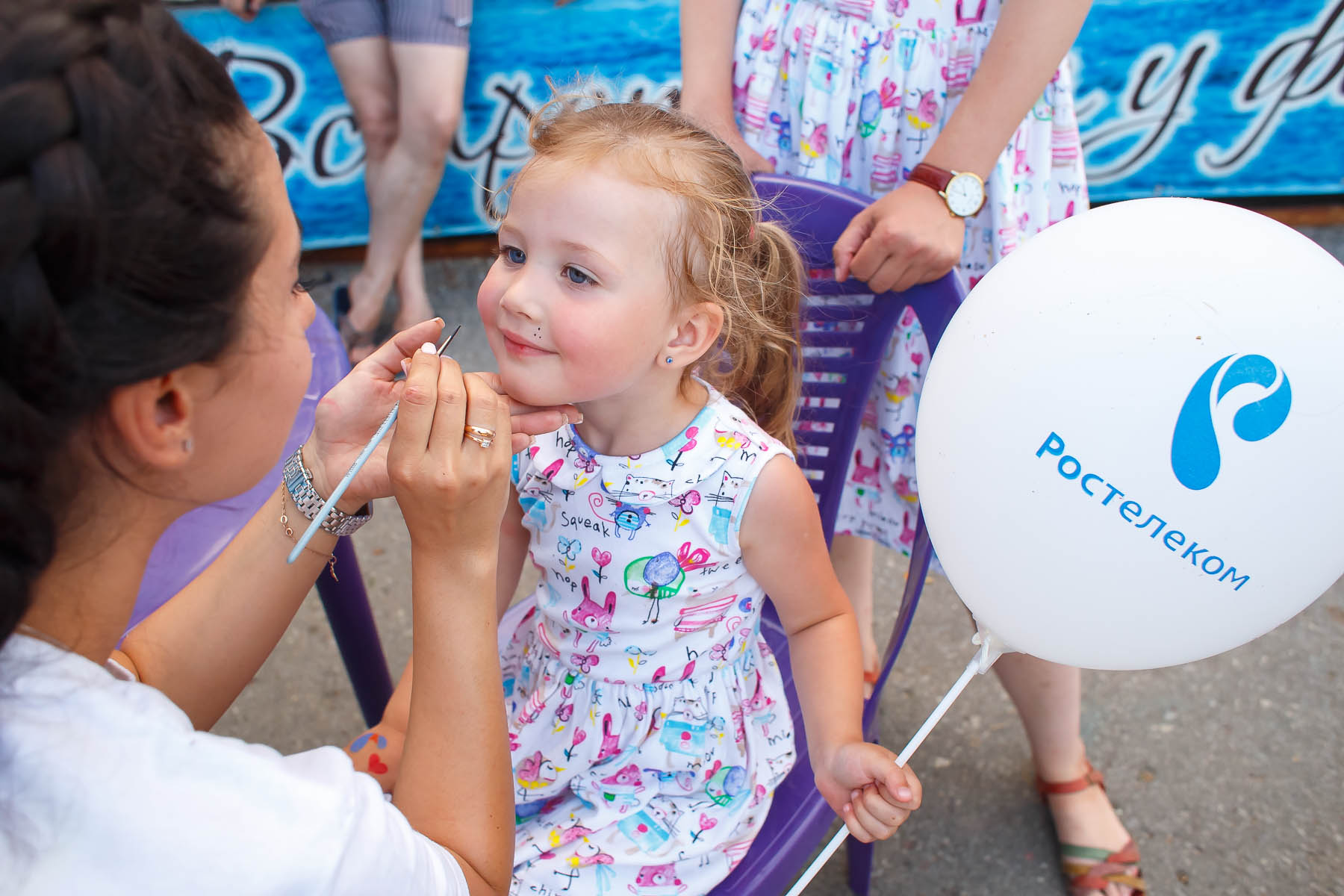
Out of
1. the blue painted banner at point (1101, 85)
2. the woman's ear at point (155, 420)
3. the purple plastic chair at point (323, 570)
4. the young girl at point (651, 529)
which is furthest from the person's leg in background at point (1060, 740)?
the blue painted banner at point (1101, 85)

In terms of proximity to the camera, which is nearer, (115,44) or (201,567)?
(115,44)

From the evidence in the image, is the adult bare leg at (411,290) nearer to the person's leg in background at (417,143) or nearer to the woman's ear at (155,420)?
the person's leg in background at (417,143)

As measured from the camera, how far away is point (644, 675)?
3.80 feet

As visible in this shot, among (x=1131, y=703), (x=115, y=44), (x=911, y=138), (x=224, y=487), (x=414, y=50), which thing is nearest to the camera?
(x=115, y=44)

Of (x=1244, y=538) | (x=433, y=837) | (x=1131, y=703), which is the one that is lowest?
(x=1131, y=703)

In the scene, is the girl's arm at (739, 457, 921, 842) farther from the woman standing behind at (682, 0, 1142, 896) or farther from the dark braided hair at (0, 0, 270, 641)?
the dark braided hair at (0, 0, 270, 641)

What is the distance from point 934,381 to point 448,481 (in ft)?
1.62

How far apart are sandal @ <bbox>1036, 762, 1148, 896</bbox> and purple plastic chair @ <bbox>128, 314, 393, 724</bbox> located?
1.17 metres

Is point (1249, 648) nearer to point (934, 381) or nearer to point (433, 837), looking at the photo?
point (934, 381)

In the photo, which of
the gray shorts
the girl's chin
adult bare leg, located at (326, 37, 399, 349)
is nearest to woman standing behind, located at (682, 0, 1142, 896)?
the girl's chin

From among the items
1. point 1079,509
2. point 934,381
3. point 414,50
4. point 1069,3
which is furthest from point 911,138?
point 414,50

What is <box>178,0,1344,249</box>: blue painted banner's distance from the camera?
9.54 ft

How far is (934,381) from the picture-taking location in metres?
0.97

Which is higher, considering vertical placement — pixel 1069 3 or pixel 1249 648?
pixel 1069 3
